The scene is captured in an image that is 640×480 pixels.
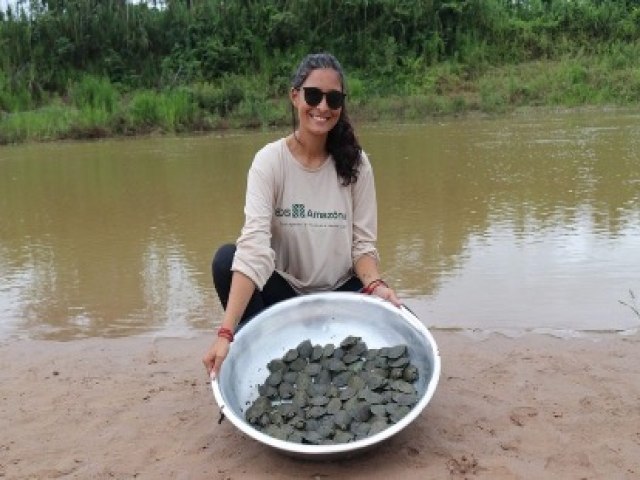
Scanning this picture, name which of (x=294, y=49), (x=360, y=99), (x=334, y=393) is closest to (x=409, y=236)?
(x=334, y=393)

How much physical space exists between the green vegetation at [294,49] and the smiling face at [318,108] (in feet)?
45.2

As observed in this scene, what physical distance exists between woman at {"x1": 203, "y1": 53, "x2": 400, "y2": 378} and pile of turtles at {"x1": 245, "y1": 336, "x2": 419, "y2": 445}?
21 cm

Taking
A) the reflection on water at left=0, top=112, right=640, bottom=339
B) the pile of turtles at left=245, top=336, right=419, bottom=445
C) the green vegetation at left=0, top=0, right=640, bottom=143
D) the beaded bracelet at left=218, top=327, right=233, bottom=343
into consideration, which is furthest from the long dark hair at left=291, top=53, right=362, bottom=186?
the green vegetation at left=0, top=0, right=640, bottom=143

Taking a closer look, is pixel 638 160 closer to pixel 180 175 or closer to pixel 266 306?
pixel 180 175

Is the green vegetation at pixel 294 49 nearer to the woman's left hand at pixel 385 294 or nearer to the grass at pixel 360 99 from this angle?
the grass at pixel 360 99

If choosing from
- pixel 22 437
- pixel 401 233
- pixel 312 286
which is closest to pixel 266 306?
pixel 312 286

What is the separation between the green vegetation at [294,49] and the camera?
16.8 metres

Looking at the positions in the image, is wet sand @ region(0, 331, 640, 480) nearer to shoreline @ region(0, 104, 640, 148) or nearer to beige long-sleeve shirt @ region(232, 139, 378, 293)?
beige long-sleeve shirt @ region(232, 139, 378, 293)

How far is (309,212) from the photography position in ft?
8.20

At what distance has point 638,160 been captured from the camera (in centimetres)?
757

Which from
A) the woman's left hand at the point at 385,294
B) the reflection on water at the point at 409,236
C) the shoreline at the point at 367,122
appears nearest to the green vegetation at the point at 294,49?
the shoreline at the point at 367,122

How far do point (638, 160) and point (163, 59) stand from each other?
14.1m

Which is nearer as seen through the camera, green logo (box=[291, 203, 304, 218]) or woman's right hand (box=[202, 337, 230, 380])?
woman's right hand (box=[202, 337, 230, 380])

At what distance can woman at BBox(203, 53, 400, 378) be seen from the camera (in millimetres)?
2375
